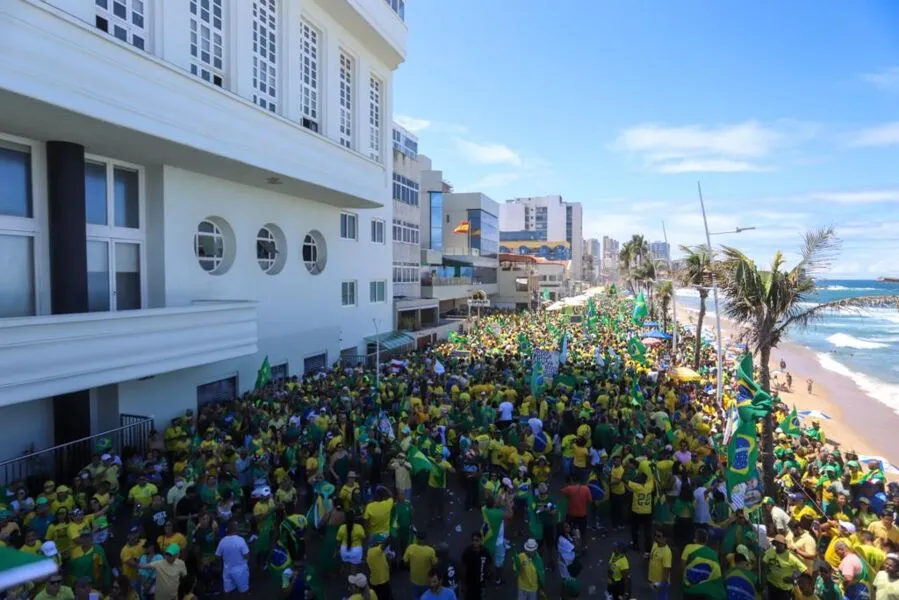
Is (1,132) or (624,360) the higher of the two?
(1,132)

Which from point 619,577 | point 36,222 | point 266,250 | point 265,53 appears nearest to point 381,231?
point 266,250

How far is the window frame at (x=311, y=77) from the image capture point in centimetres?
2142

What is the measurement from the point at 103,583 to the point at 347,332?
19039 millimetres

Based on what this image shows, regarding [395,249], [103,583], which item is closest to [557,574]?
[103,583]

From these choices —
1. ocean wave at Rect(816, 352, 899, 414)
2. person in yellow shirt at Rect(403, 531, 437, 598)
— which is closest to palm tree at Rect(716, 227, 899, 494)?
person in yellow shirt at Rect(403, 531, 437, 598)

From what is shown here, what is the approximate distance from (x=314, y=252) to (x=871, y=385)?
36.1 meters

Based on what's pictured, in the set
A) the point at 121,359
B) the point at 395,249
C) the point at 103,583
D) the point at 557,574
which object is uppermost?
the point at 395,249

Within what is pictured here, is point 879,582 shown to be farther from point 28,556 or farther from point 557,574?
point 28,556

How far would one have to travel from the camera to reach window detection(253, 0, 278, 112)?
18531 mm

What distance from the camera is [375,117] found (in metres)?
28.0

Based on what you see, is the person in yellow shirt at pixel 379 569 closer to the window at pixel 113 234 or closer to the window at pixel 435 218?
the window at pixel 113 234

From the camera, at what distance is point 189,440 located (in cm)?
1232

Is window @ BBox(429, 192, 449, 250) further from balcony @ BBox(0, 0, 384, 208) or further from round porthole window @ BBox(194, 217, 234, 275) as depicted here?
round porthole window @ BBox(194, 217, 234, 275)

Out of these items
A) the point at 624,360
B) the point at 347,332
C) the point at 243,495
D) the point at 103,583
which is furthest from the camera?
the point at 347,332
